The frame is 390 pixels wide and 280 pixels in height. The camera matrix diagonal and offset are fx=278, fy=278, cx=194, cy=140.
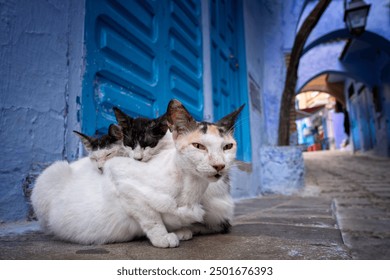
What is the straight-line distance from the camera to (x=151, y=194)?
3.99 ft

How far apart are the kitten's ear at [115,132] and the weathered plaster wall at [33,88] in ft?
1.12

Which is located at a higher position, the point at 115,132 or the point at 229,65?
the point at 229,65

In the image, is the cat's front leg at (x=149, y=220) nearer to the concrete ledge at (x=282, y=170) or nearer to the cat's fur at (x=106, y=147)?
the cat's fur at (x=106, y=147)

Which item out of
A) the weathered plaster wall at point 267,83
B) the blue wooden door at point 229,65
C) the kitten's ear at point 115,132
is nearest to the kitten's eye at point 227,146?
the kitten's ear at point 115,132

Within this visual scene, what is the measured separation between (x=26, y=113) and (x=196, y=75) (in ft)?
7.31

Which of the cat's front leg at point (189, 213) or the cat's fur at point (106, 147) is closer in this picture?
the cat's front leg at point (189, 213)

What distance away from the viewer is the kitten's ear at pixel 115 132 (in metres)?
1.79

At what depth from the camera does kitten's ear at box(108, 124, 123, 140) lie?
1.79 metres

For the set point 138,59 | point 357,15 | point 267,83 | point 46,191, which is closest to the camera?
point 46,191

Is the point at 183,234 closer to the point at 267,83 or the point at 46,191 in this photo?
the point at 46,191

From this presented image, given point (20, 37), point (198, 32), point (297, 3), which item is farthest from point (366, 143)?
point (20, 37)

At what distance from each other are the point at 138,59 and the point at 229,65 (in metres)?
2.59

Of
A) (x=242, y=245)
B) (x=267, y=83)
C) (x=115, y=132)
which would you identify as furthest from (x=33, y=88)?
(x=267, y=83)

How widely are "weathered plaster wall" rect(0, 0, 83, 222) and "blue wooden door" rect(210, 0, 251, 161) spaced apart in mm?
2417
